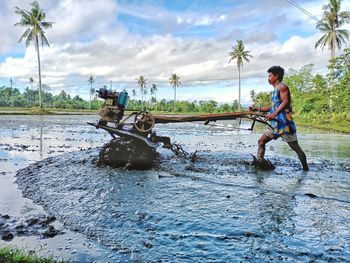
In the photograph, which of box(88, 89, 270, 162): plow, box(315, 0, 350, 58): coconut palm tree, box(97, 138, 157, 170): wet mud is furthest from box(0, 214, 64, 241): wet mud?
box(315, 0, 350, 58): coconut palm tree

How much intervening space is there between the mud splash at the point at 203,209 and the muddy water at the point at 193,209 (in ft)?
0.04

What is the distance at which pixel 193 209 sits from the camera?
564cm

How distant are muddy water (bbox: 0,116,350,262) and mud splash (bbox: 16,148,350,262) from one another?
0.04ft

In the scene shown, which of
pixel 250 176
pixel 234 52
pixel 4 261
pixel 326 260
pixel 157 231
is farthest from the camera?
pixel 234 52

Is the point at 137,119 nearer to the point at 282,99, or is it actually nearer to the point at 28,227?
the point at 282,99

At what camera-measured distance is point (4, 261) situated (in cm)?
351

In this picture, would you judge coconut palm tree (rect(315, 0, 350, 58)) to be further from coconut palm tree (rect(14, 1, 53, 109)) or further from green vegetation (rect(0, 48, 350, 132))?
coconut palm tree (rect(14, 1, 53, 109))

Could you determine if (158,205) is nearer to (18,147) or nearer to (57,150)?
(57,150)

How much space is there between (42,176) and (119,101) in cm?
278

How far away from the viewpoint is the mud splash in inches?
165

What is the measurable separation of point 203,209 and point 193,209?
16cm

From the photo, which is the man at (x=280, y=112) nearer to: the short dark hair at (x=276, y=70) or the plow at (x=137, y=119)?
the short dark hair at (x=276, y=70)

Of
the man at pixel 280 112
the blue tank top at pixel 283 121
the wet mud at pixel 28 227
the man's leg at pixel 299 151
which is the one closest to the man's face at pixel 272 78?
the man at pixel 280 112

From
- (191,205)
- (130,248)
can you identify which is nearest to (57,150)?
(191,205)
